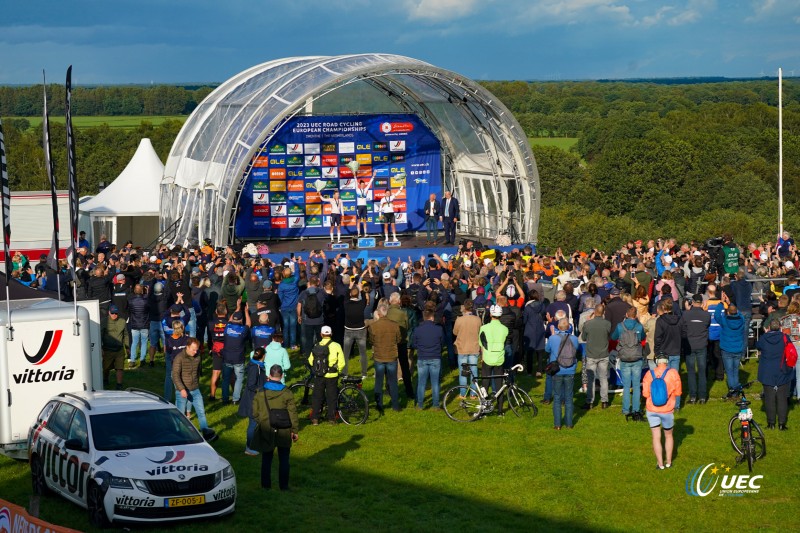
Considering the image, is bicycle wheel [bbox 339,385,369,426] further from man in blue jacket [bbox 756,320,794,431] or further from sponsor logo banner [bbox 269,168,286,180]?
sponsor logo banner [bbox 269,168,286,180]

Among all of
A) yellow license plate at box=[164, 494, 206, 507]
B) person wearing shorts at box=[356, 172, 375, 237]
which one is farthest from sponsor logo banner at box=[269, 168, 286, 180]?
yellow license plate at box=[164, 494, 206, 507]

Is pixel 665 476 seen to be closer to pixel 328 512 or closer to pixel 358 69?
pixel 328 512

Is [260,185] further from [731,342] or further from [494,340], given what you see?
Answer: [731,342]

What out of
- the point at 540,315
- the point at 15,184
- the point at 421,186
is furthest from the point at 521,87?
the point at 540,315

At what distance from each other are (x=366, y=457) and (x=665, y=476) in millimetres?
3715

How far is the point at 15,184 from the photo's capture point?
8994cm

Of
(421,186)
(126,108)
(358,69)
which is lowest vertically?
(421,186)

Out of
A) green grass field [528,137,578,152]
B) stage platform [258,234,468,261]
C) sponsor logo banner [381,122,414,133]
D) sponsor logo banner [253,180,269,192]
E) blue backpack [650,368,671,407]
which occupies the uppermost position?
green grass field [528,137,578,152]

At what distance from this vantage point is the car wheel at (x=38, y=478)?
1277 cm

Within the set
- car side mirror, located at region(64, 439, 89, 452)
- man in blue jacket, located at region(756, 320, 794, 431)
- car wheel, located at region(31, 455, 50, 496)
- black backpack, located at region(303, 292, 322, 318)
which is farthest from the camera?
black backpack, located at region(303, 292, 322, 318)

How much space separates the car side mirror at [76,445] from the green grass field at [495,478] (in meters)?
0.71

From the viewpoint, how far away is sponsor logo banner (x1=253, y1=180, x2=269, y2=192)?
34906mm

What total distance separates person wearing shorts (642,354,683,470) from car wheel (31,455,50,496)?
7040mm

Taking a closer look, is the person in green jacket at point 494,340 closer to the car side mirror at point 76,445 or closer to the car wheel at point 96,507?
the car side mirror at point 76,445
